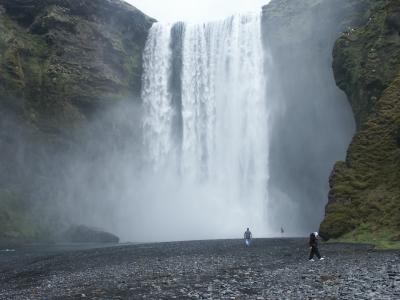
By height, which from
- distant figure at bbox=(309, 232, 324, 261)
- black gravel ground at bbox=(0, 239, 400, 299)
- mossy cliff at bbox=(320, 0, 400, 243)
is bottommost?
black gravel ground at bbox=(0, 239, 400, 299)

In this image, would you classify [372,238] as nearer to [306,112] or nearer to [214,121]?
[306,112]

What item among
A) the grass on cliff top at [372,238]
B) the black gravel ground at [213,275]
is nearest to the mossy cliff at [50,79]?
the black gravel ground at [213,275]

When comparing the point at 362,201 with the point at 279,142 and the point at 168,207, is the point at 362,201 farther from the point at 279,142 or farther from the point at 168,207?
the point at 168,207

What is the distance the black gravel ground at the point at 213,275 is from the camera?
15938mm

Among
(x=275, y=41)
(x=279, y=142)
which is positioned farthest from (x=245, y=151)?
(x=275, y=41)

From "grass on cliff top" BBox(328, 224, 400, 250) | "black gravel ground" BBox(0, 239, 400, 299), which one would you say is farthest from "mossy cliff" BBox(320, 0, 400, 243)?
"black gravel ground" BBox(0, 239, 400, 299)

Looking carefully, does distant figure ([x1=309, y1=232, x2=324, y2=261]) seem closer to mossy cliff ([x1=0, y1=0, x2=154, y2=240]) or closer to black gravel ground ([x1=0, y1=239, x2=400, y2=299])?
black gravel ground ([x1=0, y1=239, x2=400, y2=299])

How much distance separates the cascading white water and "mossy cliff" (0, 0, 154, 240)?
5225mm

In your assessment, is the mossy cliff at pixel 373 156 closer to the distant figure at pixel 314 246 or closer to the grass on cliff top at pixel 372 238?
the grass on cliff top at pixel 372 238

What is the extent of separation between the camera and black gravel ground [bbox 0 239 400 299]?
15.9m

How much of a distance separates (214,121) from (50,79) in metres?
24.2

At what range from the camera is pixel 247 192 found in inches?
2430

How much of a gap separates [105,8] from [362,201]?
5446 cm

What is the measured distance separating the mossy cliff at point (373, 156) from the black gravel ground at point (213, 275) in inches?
127
